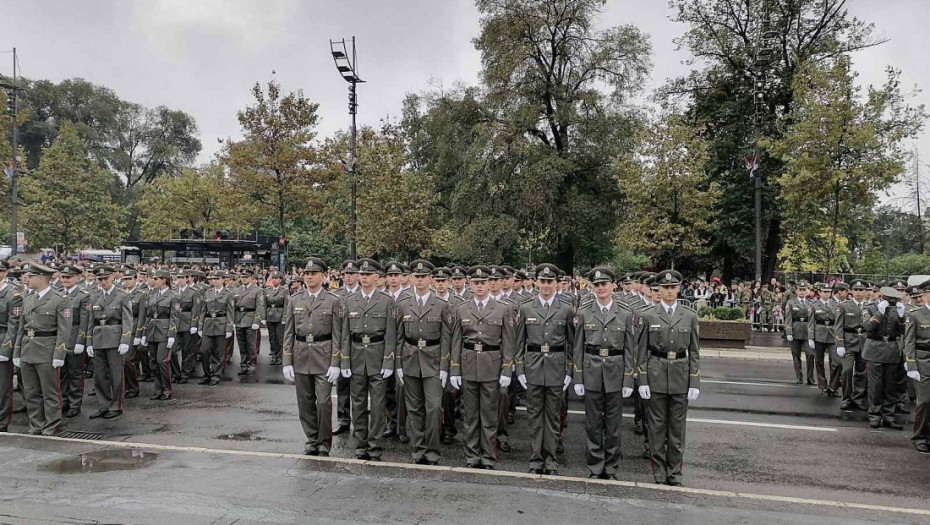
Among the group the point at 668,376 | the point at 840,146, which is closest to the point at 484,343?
the point at 668,376

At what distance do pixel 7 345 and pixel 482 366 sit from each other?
6.40 m

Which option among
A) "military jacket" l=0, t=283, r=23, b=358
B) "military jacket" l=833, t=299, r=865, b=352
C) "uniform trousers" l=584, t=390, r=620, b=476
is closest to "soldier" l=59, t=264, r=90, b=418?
"military jacket" l=0, t=283, r=23, b=358

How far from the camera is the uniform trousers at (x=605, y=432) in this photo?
6.31 metres

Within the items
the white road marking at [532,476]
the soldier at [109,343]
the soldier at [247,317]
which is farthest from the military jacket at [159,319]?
the white road marking at [532,476]

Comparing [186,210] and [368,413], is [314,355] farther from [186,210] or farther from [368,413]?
[186,210]

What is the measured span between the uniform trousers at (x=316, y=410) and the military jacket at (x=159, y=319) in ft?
15.3

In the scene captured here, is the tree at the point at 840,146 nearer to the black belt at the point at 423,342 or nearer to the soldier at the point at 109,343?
the black belt at the point at 423,342

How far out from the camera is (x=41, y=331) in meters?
7.67

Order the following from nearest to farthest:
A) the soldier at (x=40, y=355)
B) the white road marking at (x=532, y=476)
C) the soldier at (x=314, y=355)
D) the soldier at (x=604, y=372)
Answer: the white road marking at (x=532, y=476) < the soldier at (x=604, y=372) < the soldier at (x=314, y=355) < the soldier at (x=40, y=355)

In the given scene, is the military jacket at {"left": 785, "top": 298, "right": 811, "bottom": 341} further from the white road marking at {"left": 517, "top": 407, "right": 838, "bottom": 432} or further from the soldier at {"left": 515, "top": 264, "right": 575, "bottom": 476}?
the soldier at {"left": 515, "top": 264, "right": 575, "bottom": 476}

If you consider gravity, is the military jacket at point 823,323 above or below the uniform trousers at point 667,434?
above

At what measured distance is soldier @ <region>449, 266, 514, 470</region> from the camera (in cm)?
654

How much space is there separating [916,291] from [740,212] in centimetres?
2109

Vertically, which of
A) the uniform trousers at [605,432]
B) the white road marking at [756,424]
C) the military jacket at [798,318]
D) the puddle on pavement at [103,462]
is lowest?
the white road marking at [756,424]
